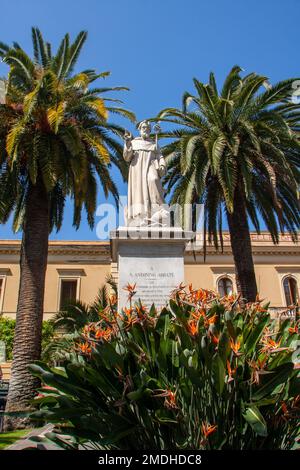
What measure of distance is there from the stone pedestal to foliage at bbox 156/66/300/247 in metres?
4.66

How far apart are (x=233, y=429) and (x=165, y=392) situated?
0.58 m

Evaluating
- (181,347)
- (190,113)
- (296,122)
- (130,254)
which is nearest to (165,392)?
(181,347)

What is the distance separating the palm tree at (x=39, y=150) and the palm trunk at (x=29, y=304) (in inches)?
0.9

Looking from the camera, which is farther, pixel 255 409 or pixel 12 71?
pixel 12 71

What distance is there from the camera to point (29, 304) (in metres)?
11.2

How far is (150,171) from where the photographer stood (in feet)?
27.7

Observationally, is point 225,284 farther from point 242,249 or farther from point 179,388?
point 179,388

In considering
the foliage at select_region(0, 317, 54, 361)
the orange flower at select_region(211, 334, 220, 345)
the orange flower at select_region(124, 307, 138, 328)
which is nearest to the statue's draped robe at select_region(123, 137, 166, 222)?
the orange flower at select_region(124, 307, 138, 328)

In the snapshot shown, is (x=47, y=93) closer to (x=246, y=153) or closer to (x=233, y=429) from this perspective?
(x=246, y=153)

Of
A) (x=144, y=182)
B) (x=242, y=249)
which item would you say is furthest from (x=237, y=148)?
(x=144, y=182)

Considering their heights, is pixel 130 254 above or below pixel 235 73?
below

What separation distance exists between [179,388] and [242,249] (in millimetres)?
10236

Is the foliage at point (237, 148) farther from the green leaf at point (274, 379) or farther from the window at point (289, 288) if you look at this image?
the window at point (289, 288)

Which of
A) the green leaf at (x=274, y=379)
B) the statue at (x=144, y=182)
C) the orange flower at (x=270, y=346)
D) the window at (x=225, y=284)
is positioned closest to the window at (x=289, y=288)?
the window at (x=225, y=284)
